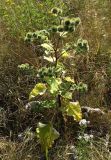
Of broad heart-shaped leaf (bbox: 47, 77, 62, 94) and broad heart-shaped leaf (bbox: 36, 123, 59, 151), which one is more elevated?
broad heart-shaped leaf (bbox: 47, 77, 62, 94)

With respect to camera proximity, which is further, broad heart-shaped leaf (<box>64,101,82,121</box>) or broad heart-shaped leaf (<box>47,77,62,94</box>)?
broad heart-shaped leaf (<box>64,101,82,121</box>)

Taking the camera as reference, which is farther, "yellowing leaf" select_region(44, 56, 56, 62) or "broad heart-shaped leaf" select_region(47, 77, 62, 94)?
"yellowing leaf" select_region(44, 56, 56, 62)

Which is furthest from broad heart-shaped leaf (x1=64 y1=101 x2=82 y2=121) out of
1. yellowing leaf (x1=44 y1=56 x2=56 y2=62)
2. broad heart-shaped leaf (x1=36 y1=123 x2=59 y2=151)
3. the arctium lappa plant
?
yellowing leaf (x1=44 y1=56 x2=56 y2=62)

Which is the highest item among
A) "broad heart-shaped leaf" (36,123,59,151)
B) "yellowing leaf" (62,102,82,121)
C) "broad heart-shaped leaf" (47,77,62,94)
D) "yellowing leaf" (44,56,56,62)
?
"yellowing leaf" (44,56,56,62)

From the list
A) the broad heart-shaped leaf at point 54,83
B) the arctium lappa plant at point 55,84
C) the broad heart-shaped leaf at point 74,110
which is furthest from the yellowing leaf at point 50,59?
the broad heart-shaped leaf at point 74,110

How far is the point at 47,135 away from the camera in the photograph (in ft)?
11.5

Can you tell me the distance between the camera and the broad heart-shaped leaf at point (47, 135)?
3.49 m

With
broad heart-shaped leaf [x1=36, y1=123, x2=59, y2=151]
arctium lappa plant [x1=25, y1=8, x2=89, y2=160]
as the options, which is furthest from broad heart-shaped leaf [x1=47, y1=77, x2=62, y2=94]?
broad heart-shaped leaf [x1=36, y1=123, x2=59, y2=151]

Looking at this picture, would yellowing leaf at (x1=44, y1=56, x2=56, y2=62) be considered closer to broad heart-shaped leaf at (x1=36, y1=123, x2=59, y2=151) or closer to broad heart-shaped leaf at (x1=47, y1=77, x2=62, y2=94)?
broad heart-shaped leaf at (x1=47, y1=77, x2=62, y2=94)

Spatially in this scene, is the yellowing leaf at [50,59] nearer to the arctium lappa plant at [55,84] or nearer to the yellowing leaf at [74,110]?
the arctium lappa plant at [55,84]

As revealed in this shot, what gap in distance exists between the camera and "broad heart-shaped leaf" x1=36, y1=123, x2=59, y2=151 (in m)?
3.49

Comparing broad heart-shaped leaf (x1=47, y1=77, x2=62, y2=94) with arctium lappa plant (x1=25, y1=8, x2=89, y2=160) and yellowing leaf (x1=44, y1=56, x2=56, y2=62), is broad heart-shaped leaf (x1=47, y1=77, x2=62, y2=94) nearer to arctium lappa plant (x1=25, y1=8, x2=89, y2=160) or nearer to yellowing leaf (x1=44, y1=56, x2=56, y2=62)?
arctium lappa plant (x1=25, y1=8, x2=89, y2=160)

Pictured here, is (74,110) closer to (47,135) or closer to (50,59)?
(47,135)

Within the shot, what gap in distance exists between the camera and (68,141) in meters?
3.65
